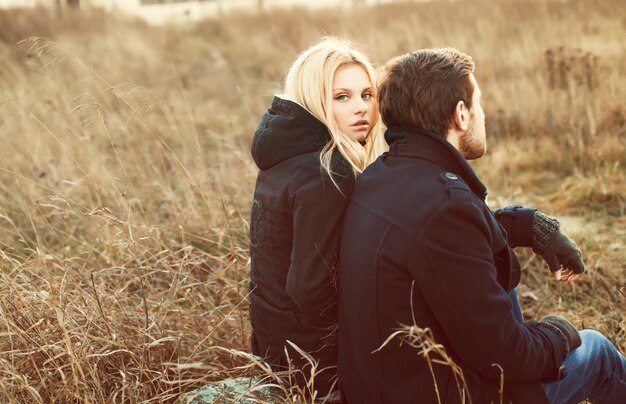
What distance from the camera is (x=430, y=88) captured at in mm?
2117

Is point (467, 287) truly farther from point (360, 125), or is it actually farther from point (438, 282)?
point (360, 125)

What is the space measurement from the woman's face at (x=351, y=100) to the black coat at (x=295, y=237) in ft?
0.50

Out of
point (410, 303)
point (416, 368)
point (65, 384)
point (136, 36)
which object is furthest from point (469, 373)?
point (136, 36)

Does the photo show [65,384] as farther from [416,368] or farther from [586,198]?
[586,198]

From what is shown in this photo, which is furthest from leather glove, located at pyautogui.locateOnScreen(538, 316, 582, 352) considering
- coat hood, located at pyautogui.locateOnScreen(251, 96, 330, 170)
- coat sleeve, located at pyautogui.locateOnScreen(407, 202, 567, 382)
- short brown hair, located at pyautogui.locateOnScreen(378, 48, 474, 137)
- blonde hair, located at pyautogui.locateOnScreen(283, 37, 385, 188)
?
coat hood, located at pyautogui.locateOnScreen(251, 96, 330, 170)

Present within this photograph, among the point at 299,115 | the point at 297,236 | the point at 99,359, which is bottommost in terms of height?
the point at 99,359

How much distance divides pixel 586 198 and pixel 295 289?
3.30 metres

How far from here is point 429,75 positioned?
2.12 metres

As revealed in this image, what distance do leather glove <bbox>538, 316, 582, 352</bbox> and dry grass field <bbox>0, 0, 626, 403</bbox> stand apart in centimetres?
87

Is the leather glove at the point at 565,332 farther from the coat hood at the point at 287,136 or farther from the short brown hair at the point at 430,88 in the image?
the coat hood at the point at 287,136

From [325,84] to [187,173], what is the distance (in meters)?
1.06

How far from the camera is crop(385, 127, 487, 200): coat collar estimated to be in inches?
82.2

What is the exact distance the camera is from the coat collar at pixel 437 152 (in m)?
2.09

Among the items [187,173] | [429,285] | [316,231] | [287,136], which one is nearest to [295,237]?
[316,231]
